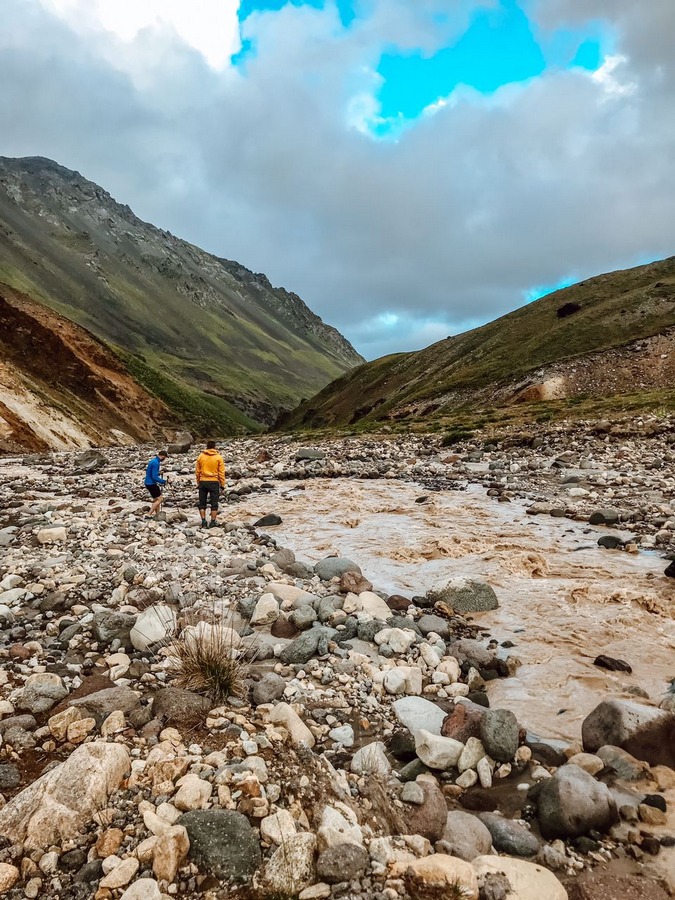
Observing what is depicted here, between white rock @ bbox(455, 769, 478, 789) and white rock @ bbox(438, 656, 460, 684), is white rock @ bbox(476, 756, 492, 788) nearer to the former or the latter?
white rock @ bbox(455, 769, 478, 789)

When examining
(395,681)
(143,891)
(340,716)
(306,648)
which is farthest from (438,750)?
(143,891)

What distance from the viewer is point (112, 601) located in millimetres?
8219

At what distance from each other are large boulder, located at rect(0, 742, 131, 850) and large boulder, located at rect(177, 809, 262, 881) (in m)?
0.73

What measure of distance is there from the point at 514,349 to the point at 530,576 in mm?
63872

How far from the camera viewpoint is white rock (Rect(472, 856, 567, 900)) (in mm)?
3396

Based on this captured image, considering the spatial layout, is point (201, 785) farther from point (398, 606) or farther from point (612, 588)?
point (612, 588)

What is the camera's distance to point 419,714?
553 centimetres

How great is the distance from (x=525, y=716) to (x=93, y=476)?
2472 centimetres

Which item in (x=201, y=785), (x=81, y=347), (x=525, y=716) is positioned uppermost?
(x=81, y=347)

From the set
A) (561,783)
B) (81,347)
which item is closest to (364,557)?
(561,783)

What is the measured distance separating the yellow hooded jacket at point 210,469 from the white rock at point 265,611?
7265 millimetres

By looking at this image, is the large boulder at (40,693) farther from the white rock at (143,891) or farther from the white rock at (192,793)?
the white rock at (143,891)

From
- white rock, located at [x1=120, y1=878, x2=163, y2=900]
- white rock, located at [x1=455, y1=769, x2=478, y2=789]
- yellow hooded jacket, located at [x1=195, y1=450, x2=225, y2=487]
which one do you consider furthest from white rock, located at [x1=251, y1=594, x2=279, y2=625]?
yellow hooded jacket, located at [x1=195, y1=450, x2=225, y2=487]

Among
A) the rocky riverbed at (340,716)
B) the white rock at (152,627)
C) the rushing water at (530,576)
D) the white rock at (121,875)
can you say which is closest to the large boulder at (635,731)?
the rocky riverbed at (340,716)
